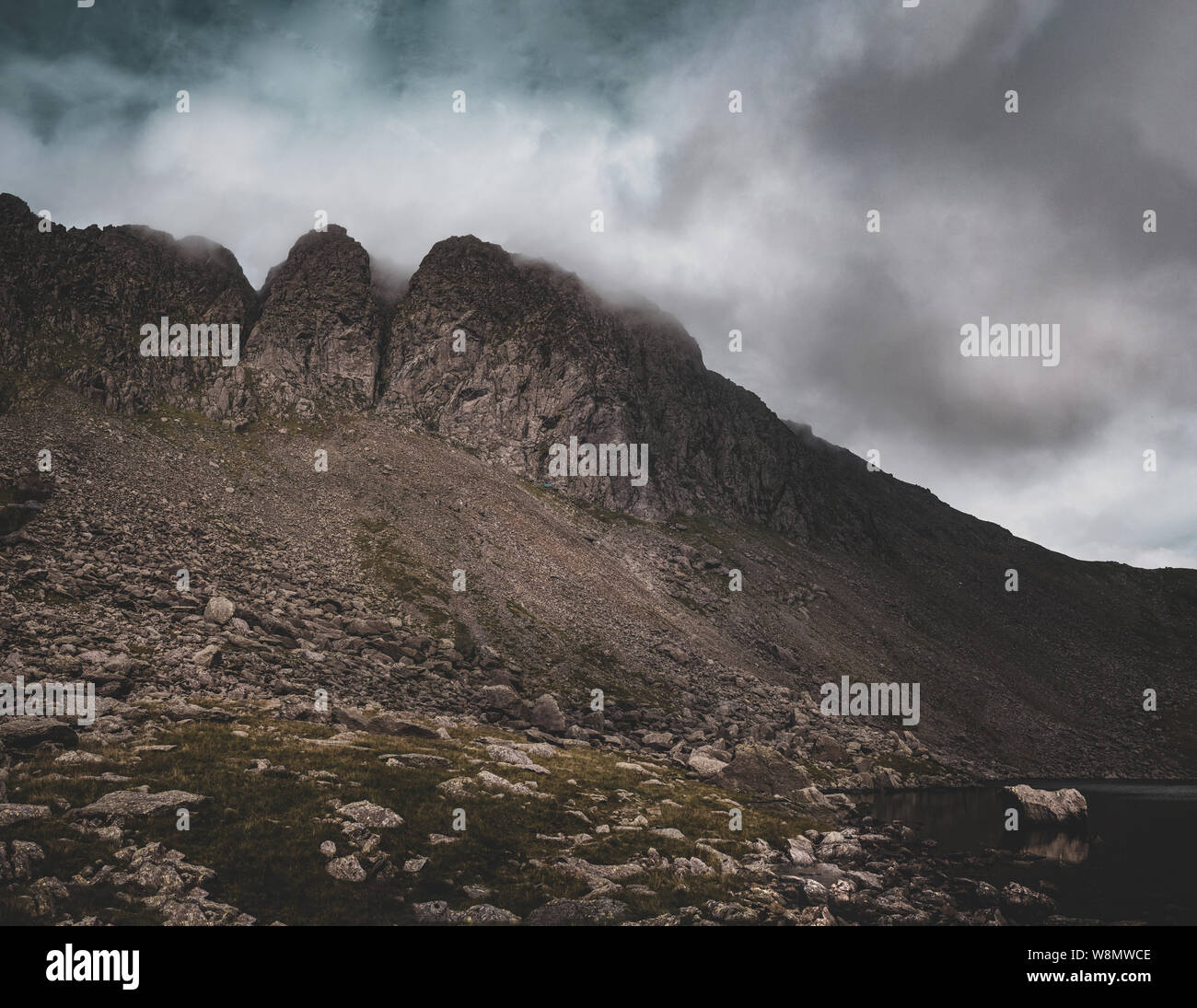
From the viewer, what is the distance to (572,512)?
4823 inches

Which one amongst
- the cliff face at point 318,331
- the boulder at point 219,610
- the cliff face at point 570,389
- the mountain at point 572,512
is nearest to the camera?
the boulder at point 219,610

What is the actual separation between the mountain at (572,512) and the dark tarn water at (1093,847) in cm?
1128

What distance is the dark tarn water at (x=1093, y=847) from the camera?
91.2 feet

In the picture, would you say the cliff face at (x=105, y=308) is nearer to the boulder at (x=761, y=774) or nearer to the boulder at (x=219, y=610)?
Result: the boulder at (x=219, y=610)

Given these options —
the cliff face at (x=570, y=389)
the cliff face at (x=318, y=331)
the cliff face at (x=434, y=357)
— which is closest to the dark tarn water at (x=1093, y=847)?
the cliff face at (x=570, y=389)

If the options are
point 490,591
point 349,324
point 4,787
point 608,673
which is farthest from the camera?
point 349,324

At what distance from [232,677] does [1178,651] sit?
206 meters

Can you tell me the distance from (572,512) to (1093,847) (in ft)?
306

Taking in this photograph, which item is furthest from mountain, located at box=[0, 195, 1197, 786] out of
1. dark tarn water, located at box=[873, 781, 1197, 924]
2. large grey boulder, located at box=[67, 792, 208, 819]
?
large grey boulder, located at box=[67, 792, 208, 819]

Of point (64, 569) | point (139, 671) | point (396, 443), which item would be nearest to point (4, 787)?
point (139, 671)

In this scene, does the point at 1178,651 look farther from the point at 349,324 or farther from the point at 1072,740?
the point at 349,324

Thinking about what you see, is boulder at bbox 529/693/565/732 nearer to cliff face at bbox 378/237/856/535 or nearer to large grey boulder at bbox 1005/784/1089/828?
large grey boulder at bbox 1005/784/1089/828

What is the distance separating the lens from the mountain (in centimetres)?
7506

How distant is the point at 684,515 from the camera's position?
Result: 14138 centimetres
